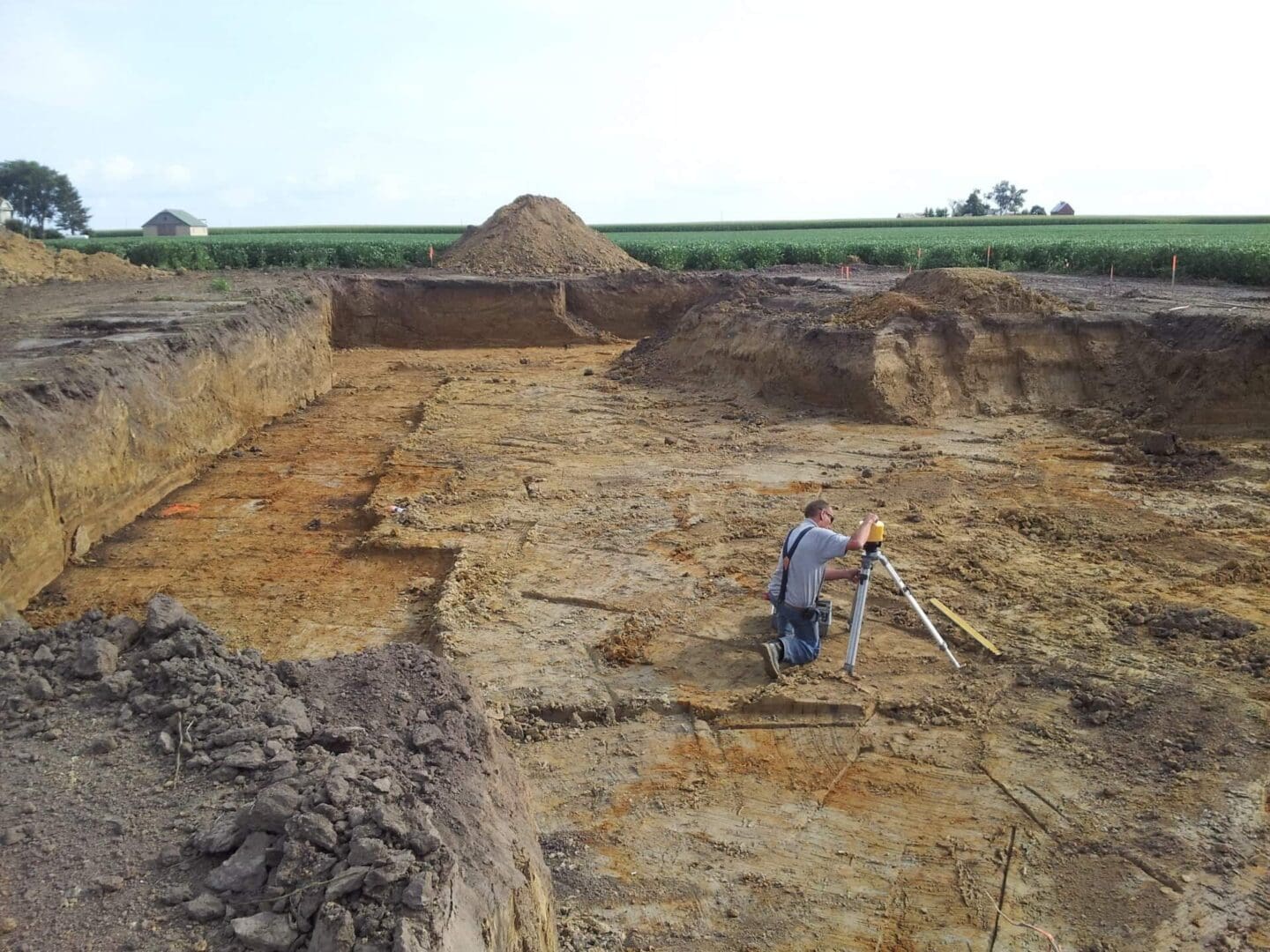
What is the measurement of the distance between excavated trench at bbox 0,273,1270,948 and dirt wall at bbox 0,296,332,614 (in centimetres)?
4

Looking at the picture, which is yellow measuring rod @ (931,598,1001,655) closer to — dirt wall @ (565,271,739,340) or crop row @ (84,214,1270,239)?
dirt wall @ (565,271,739,340)

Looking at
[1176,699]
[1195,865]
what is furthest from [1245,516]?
[1195,865]

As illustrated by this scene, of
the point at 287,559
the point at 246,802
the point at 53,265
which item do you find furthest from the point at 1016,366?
the point at 53,265

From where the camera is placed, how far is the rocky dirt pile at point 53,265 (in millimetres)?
22469

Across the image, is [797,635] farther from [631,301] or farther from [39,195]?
[39,195]

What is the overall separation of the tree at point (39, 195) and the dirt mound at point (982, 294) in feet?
175

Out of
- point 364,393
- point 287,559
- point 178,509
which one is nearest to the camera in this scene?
point 287,559

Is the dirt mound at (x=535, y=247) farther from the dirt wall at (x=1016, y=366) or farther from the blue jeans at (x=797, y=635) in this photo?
the blue jeans at (x=797, y=635)

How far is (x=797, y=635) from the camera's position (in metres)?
6.70

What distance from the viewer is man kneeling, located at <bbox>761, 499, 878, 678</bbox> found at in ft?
21.2

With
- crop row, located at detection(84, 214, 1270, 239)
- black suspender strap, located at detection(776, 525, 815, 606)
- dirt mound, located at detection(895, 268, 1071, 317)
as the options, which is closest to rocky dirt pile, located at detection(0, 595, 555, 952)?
black suspender strap, located at detection(776, 525, 815, 606)

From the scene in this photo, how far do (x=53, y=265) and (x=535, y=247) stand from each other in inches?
478

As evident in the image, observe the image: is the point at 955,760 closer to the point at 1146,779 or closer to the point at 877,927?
the point at 1146,779

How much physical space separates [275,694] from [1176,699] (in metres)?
5.14
